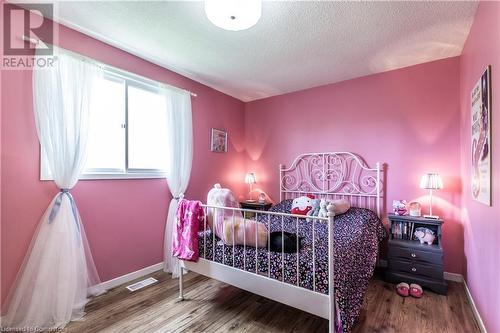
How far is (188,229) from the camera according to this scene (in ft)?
6.90

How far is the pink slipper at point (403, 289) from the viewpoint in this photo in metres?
2.31

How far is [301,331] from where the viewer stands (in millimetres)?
1788

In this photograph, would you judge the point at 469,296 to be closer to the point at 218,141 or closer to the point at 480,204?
the point at 480,204

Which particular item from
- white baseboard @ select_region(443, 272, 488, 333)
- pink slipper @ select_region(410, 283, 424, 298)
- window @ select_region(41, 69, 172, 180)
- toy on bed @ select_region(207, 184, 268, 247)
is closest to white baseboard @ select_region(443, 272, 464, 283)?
white baseboard @ select_region(443, 272, 488, 333)

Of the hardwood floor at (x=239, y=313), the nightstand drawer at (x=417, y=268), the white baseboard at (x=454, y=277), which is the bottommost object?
the hardwood floor at (x=239, y=313)

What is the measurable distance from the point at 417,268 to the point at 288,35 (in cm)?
269

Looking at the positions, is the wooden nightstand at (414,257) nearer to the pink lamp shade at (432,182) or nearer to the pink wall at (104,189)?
the pink lamp shade at (432,182)

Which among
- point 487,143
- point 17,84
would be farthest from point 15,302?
point 487,143

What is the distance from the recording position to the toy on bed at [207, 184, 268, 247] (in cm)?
180

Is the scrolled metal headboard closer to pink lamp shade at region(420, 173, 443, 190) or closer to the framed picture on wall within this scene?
pink lamp shade at region(420, 173, 443, 190)

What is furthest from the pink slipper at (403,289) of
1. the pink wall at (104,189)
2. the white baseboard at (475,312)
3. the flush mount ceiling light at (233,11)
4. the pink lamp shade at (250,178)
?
the flush mount ceiling light at (233,11)

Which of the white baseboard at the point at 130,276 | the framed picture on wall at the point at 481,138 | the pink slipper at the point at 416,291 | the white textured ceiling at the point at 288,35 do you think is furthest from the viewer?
the white baseboard at the point at 130,276

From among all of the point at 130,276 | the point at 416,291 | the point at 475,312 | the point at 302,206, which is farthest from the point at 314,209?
the point at 130,276

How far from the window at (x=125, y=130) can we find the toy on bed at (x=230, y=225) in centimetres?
112
